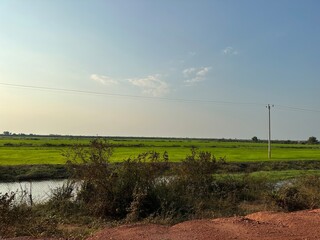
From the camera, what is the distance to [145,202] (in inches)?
528

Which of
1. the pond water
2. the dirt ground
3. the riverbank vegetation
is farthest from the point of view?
the pond water

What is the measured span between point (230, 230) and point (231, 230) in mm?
23

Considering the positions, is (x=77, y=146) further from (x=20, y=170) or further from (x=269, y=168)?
(x=269, y=168)

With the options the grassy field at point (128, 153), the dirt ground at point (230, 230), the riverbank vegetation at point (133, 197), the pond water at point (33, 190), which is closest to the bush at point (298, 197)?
the riverbank vegetation at point (133, 197)

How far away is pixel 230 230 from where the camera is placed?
910 cm

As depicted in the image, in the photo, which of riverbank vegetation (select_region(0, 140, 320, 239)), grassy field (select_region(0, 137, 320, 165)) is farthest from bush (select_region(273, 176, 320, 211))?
grassy field (select_region(0, 137, 320, 165))

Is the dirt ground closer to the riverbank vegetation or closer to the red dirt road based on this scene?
the red dirt road

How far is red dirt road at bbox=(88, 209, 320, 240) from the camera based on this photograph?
27.9 ft

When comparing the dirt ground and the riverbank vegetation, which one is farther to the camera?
the riverbank vegetation

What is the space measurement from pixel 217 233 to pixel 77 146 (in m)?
7.61

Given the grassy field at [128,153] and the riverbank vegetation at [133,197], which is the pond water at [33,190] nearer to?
the riverbank vegetation at [133,197]

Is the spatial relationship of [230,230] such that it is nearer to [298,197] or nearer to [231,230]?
[231,230]

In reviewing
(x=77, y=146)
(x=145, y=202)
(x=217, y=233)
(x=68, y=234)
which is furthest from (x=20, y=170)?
(x=217, y=233)

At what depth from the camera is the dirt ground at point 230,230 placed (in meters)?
8.50
